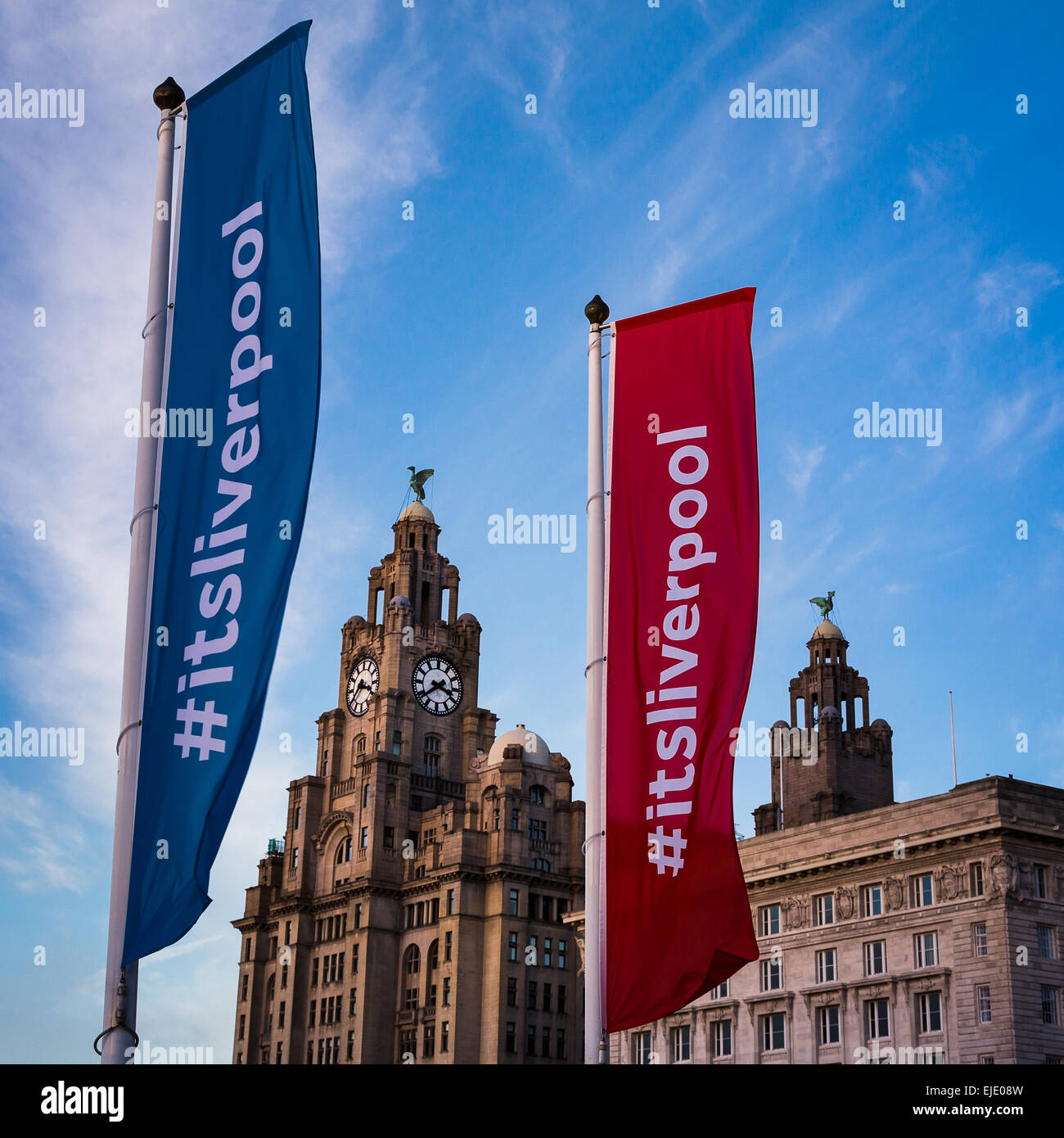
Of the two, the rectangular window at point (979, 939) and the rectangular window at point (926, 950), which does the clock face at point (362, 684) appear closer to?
the rectangular window at point (926, 950)

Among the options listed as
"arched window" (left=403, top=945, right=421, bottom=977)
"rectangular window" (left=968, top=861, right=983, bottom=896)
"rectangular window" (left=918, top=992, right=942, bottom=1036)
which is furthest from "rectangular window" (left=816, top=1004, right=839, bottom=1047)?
"arched window" (left=403, top=945, right=421, bottom=977)

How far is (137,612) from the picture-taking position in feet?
74.3

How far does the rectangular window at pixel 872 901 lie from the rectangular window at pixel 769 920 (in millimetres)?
6729

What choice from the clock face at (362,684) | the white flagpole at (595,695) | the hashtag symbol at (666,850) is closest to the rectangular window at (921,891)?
the white flagpole at (595,695)

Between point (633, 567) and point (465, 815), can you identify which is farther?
point (465, 815)

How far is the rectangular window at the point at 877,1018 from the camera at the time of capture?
81.1 metres

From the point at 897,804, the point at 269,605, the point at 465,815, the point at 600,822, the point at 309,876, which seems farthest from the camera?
the point at 309,876

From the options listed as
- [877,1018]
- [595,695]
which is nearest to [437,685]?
[877,1018]

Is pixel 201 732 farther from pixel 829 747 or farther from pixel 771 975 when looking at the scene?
pixel 829 747

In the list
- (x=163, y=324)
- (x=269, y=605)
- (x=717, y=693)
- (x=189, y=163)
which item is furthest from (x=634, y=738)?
(x=189, y=163)

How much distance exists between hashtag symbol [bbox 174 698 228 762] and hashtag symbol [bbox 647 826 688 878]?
7418 mm

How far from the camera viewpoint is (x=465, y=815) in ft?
426
